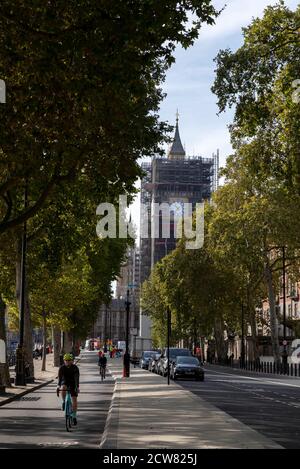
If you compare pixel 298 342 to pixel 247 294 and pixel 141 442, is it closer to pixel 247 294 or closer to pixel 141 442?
pixel 247 294

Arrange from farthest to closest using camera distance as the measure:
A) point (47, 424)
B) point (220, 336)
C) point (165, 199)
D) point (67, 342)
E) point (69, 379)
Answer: point (165, 199) → point (220, 336) → point (67, 342) → point (47, 424) → point (69, 379)

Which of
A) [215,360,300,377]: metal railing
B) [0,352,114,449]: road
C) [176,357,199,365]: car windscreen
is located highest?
[176,357,199,365]: car windscreen

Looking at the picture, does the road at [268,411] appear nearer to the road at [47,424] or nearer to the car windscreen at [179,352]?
the road at [47,424]

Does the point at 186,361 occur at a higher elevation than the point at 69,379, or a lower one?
lower

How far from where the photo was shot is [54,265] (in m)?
35.4

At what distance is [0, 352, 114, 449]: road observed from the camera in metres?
14.9

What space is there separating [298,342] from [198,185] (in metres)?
122

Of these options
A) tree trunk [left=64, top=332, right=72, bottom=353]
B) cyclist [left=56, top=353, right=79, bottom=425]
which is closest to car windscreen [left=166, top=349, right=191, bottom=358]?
cyclist [left=56, top=353, right=79, bottom=425]

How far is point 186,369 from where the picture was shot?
43312 millimetres

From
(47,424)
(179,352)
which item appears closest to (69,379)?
(47,424)

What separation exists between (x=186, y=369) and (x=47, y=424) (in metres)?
24.9

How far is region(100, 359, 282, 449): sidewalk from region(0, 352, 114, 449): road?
51cm

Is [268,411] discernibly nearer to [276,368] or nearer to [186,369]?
[186,369]

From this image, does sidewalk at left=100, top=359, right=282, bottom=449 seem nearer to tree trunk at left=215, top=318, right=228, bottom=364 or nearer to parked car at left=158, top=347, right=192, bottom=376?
parked car at left=158, top=347, right=192, bottom=376
